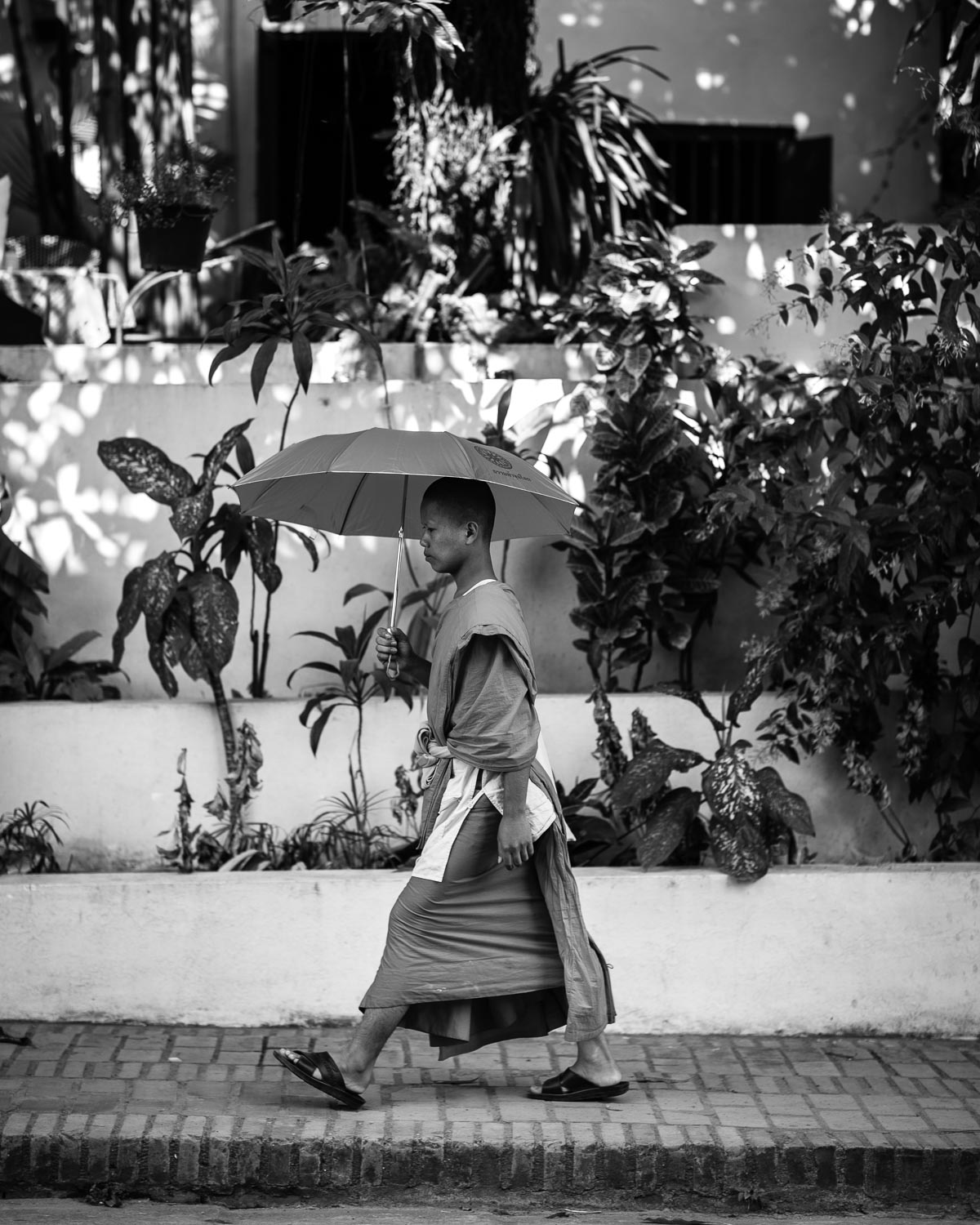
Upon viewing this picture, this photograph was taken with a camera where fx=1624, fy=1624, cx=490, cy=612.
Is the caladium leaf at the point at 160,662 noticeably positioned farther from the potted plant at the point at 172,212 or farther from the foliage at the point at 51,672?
the potted plant at the point at 172,212

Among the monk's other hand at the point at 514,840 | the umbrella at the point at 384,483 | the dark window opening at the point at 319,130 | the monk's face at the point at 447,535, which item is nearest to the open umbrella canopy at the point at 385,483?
the umbrella at the point at 384,483

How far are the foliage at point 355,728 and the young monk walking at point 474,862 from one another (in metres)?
1.18

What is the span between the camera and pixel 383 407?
641cm

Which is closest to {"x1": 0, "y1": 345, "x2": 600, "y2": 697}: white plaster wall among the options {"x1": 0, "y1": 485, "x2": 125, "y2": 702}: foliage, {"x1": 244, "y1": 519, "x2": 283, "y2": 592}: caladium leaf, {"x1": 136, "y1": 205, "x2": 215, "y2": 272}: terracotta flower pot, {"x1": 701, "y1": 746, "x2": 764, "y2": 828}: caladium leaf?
{"x1": 0, "y1": 485, "x2": 125, "y2": 702}: foliage

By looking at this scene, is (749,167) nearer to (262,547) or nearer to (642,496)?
(642,496)

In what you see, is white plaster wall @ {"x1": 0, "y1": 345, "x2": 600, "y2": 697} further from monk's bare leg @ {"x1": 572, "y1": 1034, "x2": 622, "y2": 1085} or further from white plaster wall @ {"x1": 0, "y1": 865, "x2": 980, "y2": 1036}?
monk's bare leg @ {"x1": 572, "y1": 1034, "x2": 622, "y2": 1085}

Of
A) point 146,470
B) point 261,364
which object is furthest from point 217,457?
point 261,364

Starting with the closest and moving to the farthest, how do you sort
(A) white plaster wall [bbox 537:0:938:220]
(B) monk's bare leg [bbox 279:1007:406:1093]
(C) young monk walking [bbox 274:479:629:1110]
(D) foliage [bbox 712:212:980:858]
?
(C) young monk walking [bbox 274:479:629:1110] → (B) monk's bare leg [bbox 279:1007:406:1093] → (D) foliage [bbox 712:212:980:858] → (A) white plaster wall [bbox 537:0:938:220]

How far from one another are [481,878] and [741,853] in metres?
1.18

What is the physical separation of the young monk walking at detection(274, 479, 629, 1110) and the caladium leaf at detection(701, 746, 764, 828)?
3.19ft

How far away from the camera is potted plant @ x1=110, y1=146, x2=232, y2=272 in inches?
284

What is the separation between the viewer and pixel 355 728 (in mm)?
5871

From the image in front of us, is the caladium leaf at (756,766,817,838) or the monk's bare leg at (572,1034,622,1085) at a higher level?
the caladium leaf at (756,766,817,838)

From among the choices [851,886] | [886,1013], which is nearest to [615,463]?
[851,886]
